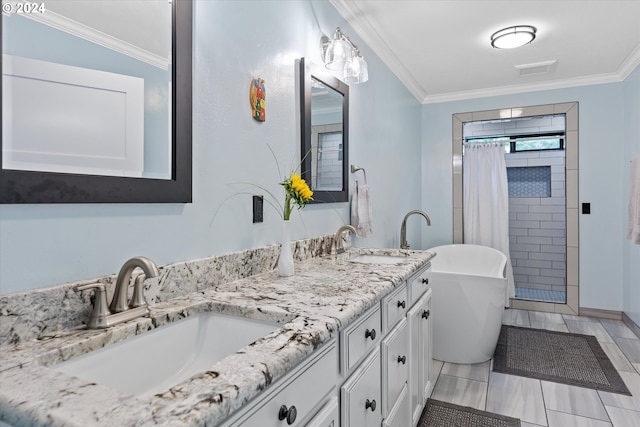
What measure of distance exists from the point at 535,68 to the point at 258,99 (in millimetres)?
3109

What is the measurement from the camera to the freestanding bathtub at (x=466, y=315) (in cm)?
264

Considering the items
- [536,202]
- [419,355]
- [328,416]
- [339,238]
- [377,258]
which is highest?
[536,202]

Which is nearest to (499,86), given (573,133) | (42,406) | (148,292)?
(573,133)

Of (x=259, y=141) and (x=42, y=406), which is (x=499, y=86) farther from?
(x=42, y=406)

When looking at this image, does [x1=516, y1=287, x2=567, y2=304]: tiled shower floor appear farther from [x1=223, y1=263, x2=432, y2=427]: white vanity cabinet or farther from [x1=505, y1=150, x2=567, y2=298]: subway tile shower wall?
[x1=223, y1=263, x2=432, y2=427]: white vanity cabinet

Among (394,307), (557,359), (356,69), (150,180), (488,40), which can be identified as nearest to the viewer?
(150,180)

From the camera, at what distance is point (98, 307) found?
0.89 m

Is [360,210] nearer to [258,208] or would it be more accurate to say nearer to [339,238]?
[339,238]

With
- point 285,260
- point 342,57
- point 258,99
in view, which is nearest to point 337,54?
point 342,57

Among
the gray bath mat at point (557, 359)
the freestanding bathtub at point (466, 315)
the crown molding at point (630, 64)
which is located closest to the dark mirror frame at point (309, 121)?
the freestanding bathtub at point (466, 315)

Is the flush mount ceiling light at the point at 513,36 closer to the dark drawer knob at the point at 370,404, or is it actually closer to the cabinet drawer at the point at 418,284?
the cabinet drawer at the point at 418,284

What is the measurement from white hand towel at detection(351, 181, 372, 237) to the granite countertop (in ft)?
3.38

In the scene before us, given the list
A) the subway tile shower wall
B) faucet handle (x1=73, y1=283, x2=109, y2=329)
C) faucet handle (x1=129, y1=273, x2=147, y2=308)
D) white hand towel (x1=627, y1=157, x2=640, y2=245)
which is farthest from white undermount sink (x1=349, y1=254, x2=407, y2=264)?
the subway tile shower wall

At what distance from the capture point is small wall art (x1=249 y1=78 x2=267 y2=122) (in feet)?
5.01
